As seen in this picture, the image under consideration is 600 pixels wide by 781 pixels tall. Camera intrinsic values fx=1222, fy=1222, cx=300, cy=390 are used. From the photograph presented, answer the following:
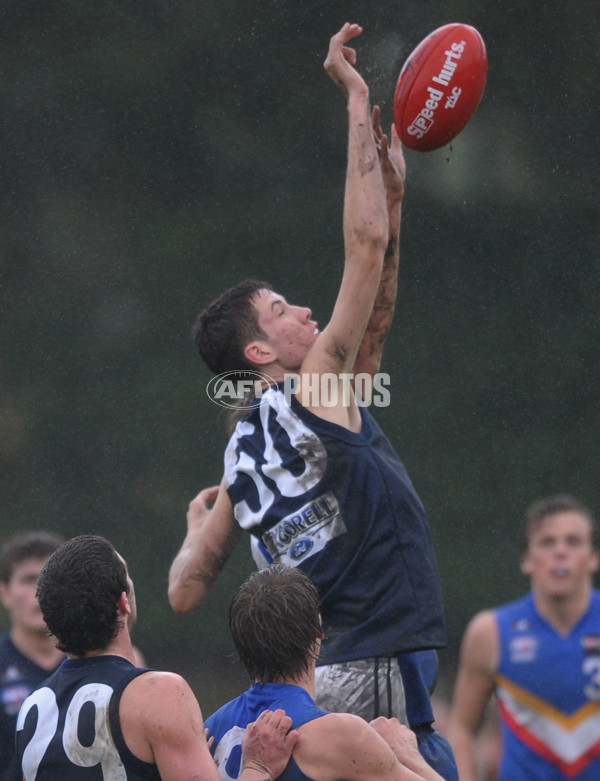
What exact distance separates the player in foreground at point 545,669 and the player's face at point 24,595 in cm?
171

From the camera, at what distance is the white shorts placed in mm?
3205

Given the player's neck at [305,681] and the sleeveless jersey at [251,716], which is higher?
the player's neck at [305,681]

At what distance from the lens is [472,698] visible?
485 centimetres

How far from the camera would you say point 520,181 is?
497 inches

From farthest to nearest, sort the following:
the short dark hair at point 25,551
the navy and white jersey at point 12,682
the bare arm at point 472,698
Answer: the bare arm at point 472,698 < the short dark hair at point 25,551 < the navy and white jersey at point 12,682

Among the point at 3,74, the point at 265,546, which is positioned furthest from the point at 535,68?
the point at 265,546

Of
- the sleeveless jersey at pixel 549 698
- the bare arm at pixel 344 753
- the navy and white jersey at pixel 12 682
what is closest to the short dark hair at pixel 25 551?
the navy and white jersey at pixel 12 682

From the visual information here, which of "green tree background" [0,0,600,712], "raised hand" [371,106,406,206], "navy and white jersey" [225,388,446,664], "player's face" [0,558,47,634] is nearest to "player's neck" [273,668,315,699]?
"navy and white jersey" [225,388,446,664]

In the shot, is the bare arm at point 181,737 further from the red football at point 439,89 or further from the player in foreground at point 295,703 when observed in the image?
the red football at point 439,89

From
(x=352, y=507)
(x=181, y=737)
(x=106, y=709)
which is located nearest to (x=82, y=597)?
(x=106, y=709)

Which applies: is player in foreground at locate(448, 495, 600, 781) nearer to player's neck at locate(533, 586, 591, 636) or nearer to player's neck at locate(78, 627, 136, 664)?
player's neck at locate(533, 586, 591, 636)

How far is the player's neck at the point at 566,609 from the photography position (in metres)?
4.82

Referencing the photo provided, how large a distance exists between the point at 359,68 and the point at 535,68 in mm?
2670

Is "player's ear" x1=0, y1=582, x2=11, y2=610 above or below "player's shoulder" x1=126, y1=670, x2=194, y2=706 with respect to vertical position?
above
